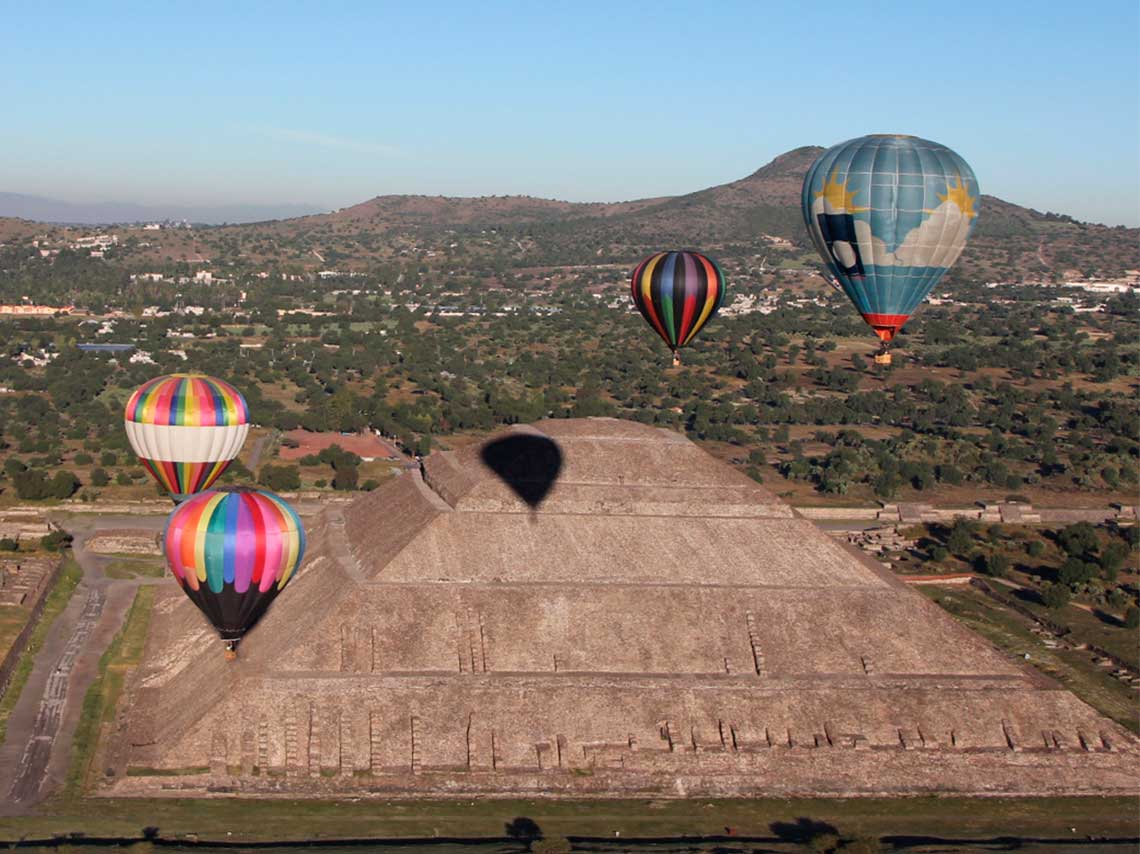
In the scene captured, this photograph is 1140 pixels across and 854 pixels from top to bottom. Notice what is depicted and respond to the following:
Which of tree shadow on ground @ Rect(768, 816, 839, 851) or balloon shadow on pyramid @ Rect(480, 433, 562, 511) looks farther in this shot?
balloon shadow on pyramid @ Rect(480, 433, 562, 511)

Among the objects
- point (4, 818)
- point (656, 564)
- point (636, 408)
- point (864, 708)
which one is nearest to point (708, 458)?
point (656, 564)

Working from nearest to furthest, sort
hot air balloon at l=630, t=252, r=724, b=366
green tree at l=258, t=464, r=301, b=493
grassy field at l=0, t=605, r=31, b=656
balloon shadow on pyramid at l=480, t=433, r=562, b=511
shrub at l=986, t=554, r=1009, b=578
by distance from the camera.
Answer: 1. balloon shadow on pyramid at l=480, t=433, r=562, b=511
2. hot air balloon at l=630, t=252, r=724, b=366
3. grassy field at l=0, t=605, r=31, b=656
4. shrub at l=986, t=554, r=1009, b=578
5. green tree at l=258, t=464, r=301, b=493

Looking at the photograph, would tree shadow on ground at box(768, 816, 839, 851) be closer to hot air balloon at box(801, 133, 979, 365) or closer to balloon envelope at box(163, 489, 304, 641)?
hot air balloon at box(801, 133, 979, 365)

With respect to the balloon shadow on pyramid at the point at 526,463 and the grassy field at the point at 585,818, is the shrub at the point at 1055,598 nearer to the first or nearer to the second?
the grassy field at the point at 585,818

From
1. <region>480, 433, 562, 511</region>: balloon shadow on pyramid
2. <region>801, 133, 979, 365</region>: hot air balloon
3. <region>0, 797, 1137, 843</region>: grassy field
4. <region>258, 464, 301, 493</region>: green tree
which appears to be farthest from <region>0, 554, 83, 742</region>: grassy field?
<region>801, 133, 979, 365</region>: hot air balloon

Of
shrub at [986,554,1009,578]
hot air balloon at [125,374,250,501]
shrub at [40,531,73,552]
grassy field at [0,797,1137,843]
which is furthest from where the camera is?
shrub at [986,554,1009,578]

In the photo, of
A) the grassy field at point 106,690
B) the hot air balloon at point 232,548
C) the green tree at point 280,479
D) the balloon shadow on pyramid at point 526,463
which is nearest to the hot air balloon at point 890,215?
the balloon shadow on pyramid at point 526,463

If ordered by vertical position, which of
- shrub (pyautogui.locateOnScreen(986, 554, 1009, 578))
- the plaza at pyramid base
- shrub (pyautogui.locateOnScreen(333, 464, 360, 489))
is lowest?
shrub (pyautogui.locateOnScreen(333, 464, 360, 489))

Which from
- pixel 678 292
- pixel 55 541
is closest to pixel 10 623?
pixel 55 541

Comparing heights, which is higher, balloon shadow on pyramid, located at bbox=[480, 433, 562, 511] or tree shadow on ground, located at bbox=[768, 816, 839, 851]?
balloon shadow on pyramid, located at bbox=[480, 433, 562, 511]
